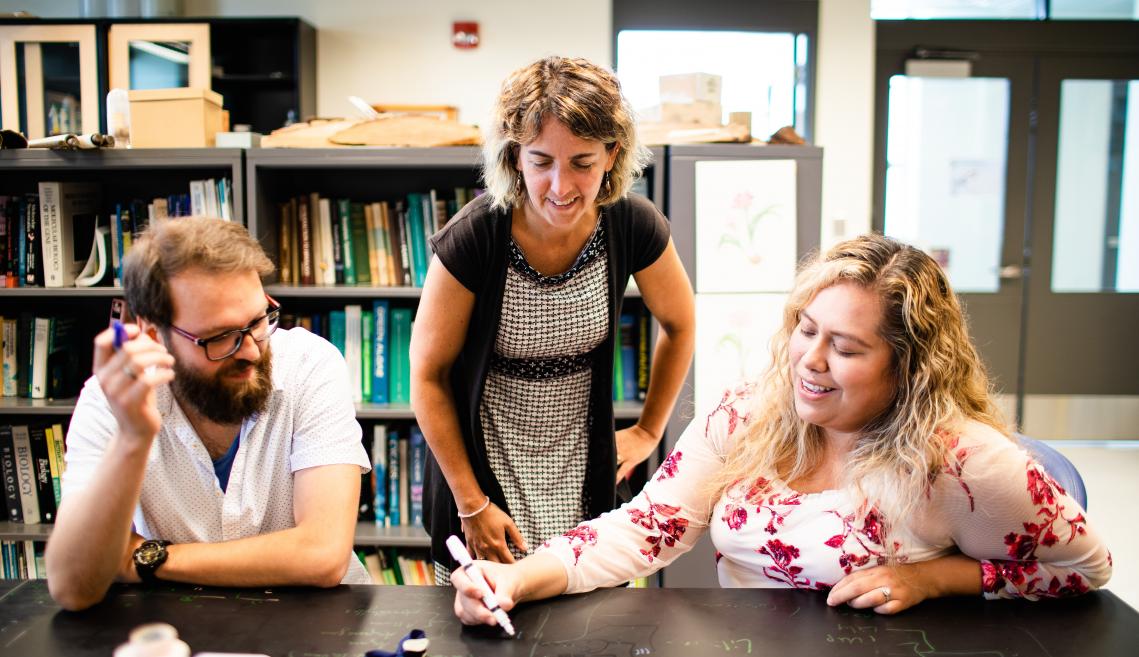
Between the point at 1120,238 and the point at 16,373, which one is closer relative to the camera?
the point at 16,373

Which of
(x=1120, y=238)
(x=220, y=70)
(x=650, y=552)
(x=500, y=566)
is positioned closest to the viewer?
(x=500, y=566)

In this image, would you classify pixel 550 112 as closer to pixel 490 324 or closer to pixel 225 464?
pixel 490 324

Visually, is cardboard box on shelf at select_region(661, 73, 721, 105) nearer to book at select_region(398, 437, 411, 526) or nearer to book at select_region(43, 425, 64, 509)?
book at select_region(398, 437, 411, 526)

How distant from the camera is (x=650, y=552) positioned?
4.62 feet

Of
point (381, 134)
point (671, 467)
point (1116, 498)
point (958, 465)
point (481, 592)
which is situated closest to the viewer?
point (481, 592)

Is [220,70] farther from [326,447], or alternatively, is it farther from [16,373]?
[326,447]

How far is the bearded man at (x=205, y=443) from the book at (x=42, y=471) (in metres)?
1.57

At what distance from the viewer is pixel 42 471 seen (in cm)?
271

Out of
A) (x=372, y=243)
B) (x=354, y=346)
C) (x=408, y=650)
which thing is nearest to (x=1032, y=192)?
(x=372, y=243)

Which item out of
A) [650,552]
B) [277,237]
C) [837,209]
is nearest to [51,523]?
[277,237]

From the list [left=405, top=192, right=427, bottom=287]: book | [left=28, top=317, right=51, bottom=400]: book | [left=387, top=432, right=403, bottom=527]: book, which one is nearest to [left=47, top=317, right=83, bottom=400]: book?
[left=28, top=317, right=51, bottom=400]: book

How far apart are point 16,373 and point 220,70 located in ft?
7.44

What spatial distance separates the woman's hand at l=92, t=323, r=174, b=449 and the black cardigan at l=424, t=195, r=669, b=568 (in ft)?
1.95

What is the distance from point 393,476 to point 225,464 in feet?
4.14
